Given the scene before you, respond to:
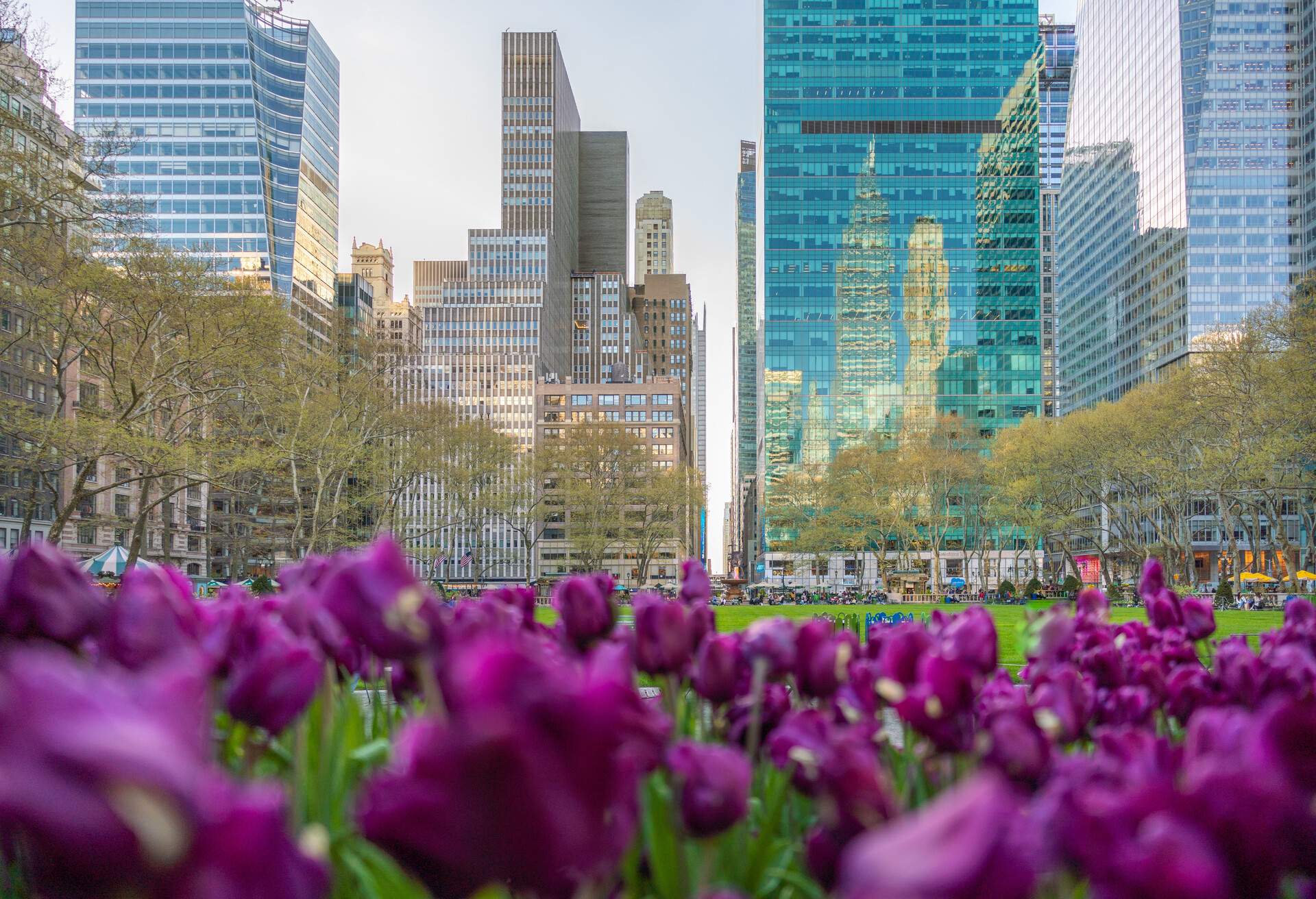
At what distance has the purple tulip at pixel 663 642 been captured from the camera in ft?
5.10

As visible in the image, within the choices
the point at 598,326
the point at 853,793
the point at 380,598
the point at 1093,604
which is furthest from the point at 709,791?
the point at 598,326

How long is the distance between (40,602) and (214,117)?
114 meters

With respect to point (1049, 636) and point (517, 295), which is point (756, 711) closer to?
point (1049, 636)

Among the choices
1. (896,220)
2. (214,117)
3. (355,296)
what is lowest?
(355,296)

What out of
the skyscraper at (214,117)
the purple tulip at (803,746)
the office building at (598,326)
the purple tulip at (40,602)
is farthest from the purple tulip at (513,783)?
the office building at (598,326)

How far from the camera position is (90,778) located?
505mm

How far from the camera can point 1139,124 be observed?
362ft

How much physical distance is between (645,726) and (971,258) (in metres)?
105

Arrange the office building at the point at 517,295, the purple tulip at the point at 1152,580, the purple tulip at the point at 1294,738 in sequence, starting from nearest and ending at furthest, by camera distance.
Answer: the purple tulip at the point at 1294,738 → the purple tulip at the point at 1152,580 → the office building at the point at 517,295

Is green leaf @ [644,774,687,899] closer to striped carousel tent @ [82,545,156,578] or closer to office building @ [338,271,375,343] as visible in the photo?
striped carousel tent @ [82,545,156,578]

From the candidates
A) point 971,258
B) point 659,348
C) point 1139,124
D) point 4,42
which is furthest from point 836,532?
point 659,348

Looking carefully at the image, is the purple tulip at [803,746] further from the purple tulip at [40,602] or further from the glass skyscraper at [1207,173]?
the glass skyscraper at [1207,173]

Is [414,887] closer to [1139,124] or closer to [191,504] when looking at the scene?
[191,504]

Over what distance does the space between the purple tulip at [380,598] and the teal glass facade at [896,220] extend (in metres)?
90.5
